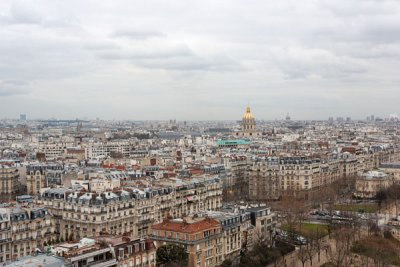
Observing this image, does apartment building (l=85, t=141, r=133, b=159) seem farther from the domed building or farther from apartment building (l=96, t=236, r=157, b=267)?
apartment building (l=96, t=236, r=157, b=267)

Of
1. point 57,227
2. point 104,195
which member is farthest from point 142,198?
point 57,227

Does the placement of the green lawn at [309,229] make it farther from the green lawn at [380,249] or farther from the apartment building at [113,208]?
the apartment building at [113,208]

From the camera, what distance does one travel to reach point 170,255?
144 feet

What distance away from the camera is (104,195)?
55969mm

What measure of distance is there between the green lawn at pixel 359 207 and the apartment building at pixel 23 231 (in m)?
37.2

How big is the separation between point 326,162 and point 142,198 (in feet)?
151

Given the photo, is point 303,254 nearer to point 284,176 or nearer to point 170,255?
point 170,255

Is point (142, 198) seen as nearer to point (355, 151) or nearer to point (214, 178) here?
point (214, 178)

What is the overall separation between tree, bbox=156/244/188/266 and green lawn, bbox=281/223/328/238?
17.8m

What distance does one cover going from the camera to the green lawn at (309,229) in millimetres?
58894

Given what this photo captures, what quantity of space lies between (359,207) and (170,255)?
39.6m

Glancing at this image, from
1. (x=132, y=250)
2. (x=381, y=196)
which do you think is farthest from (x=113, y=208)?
(x=381, y=196)

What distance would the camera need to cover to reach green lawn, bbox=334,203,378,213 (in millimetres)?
73562

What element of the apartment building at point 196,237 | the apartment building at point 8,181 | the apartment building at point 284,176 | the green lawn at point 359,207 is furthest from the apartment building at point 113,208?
the apartment building at point 8,181
